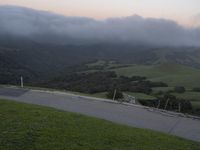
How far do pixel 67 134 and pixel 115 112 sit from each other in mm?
6681

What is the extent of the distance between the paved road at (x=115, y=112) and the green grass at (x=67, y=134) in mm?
2338

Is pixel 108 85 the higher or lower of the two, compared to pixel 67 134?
lower

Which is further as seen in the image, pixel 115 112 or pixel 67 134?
pixel 115 112

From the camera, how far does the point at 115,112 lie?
17078 mm

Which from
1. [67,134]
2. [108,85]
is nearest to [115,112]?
[67,134]

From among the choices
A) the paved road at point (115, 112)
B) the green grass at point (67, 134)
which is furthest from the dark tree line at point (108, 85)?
the green grass at point (67, 134)

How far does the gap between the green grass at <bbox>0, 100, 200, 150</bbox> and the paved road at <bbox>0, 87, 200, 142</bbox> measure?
92.1 inches

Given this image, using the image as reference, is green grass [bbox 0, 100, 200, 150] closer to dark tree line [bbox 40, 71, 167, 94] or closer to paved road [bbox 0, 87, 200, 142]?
paved road [bbox 0, 87, 200, 142]

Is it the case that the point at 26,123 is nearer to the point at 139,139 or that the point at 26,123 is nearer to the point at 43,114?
the point at 43,114

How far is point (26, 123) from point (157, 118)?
757 centimetres

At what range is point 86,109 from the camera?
17172 mm

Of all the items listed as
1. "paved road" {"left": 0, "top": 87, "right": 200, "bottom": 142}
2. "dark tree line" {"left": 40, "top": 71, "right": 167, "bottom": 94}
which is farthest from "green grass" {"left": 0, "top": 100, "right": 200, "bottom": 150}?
"dark tree line" {"left": 40, "top": 71, "right": 167, "bottom": 94}

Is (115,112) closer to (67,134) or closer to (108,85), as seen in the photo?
(67,134)

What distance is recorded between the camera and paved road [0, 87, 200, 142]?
15016 mm
